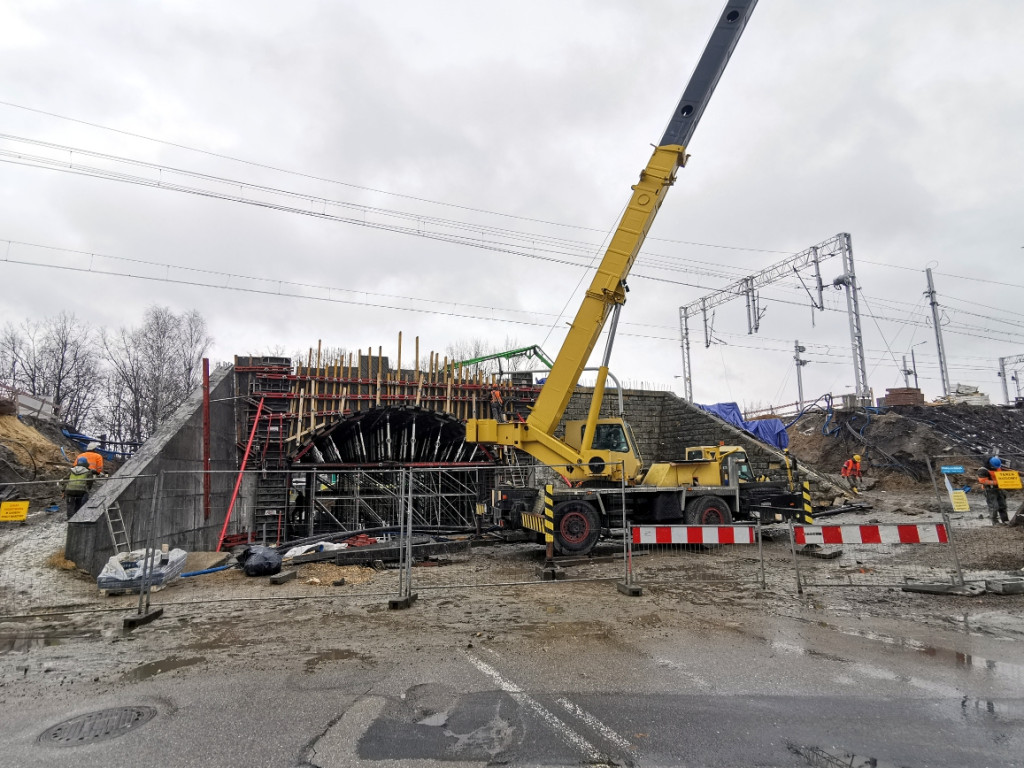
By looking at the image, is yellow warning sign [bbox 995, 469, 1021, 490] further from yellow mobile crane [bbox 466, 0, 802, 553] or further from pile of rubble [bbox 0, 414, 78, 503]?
pile of rubble [bbox 0, 414, 78, 503]

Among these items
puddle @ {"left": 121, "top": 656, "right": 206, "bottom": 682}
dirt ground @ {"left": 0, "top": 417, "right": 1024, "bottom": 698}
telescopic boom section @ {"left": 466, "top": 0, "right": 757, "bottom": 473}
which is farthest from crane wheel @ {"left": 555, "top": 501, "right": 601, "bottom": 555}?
puddle @ {"left": 121, "top": 656, "right": 206, "bottom": 682}

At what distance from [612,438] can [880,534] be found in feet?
19.8

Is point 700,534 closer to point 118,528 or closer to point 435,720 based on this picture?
point 435,720

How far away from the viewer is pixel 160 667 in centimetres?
519

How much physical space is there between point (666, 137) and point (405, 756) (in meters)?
12.0

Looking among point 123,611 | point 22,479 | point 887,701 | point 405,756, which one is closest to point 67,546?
point 123,611

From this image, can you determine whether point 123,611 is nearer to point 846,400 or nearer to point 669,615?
point 669,615

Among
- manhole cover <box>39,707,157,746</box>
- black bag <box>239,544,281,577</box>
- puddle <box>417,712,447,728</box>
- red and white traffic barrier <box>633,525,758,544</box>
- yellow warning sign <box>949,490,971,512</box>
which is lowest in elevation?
manhole cover <box>39,707,157,746</box>

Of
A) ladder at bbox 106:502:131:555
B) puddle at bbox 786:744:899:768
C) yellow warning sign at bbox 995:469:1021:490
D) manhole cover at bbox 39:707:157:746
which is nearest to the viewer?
puddle at bbox 786:744:899:768

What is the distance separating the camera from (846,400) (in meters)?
26.8

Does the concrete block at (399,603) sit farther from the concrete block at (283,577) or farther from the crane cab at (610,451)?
the crane cab at (610,451)

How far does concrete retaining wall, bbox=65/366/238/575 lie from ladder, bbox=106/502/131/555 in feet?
Answer: 0.30

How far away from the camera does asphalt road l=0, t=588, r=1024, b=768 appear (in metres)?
3.43

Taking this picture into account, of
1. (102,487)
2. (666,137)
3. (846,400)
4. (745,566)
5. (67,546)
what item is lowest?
(745,566)
